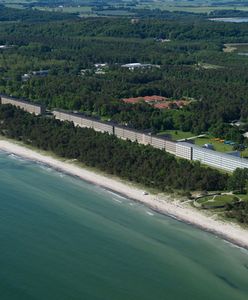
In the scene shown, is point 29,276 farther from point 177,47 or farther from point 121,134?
point 177,47

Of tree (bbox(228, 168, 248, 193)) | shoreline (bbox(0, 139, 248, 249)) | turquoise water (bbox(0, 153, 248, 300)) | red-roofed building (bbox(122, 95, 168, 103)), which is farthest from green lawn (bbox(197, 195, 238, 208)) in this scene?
red-roofed building (bbox(122, 95, 168, 103))

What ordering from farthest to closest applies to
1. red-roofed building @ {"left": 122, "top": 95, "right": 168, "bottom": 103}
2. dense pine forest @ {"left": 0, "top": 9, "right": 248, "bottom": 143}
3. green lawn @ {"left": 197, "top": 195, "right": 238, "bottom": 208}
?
red-roofed building @ {"left": 122, "top": 95, "right": 168, "bottom": 103} → dense pine forest @ {"left": 0, "top": 9, "right": 248, "bottom": 143} → green lawn @ {"left": 197, "top": 195, "right": 238, "bottom": 208}

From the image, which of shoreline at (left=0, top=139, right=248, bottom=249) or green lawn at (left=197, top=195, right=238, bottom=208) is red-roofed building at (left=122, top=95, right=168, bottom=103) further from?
green lawn at (left=197, top=195, right=238, bottom=208)

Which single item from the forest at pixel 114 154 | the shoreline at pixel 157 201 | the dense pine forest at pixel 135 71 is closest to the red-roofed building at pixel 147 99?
the dense pine forest at pixel 135 71

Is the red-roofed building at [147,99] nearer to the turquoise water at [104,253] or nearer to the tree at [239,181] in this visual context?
the turquoise water at [104,253]

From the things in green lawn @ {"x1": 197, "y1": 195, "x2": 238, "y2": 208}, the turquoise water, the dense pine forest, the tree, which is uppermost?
the tree

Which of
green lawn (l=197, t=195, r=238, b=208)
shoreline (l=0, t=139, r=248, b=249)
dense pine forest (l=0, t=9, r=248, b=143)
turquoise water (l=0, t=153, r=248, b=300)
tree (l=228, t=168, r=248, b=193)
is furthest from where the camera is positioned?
dense pine forest (l=0, t=9, r=248, b=143)

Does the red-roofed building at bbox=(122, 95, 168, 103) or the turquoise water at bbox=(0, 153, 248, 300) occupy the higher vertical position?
the turquoise water at bbox=(0, 153, 248, 300)
